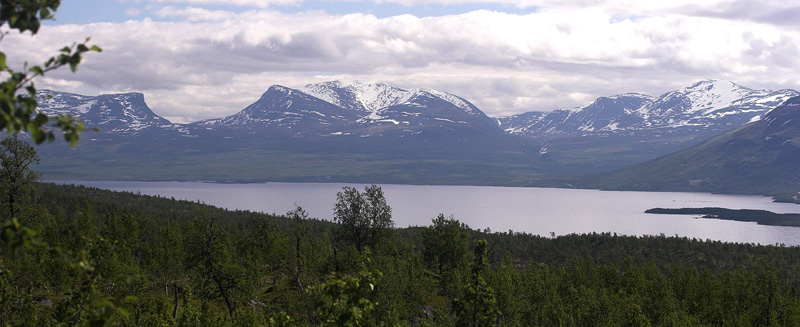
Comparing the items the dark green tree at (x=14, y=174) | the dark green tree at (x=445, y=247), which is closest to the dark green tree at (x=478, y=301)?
the dark green tree at (x=14, y=174)

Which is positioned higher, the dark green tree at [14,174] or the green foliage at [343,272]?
the dark green tree at [14,174]

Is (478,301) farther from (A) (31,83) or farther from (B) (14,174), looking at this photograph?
(B) (14,174)

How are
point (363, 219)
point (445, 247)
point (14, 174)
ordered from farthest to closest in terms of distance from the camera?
point (363, 219), point (445, 247), point (14, 174)

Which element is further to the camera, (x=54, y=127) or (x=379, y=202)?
(x=379, y=202)

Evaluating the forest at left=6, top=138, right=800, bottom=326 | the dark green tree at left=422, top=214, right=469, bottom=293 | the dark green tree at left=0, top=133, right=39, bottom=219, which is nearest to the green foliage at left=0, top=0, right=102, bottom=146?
the forest at left=6, top=138, right=800, bottom=326

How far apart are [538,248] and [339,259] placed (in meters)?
82.1

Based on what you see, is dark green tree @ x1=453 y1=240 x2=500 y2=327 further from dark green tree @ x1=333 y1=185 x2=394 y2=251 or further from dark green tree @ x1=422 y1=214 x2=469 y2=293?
dark green tree @ x1=333 y1=185 x2=394 y2=251

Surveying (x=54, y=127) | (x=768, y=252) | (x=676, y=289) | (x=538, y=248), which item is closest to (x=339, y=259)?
(x=676, y=289)

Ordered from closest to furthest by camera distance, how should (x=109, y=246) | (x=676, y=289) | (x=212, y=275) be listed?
(x=109, y=246), (x=212, y=275), (x=676, y=289)

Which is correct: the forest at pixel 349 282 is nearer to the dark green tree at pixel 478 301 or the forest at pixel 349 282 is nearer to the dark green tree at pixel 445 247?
the dark green tree at pixel 478 301

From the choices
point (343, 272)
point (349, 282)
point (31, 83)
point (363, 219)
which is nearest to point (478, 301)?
point (349, 282)

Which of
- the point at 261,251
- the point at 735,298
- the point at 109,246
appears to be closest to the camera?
the point at 109,246

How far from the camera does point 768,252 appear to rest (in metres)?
136

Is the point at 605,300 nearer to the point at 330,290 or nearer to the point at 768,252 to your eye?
the point at 330,290
